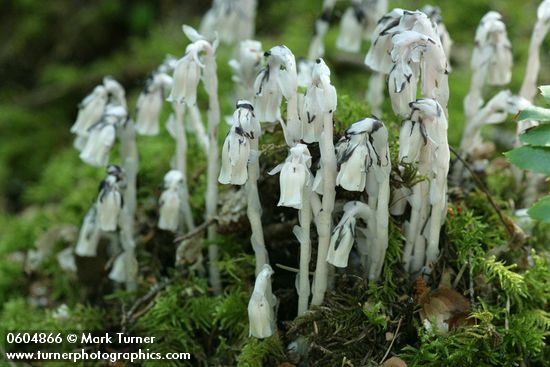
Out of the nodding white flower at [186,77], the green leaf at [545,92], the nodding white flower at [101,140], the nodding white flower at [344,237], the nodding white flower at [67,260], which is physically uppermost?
the nodding white flower at [186,77]

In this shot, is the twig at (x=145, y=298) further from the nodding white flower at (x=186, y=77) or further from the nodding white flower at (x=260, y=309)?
the nodding white flower at (x=186, y=77)

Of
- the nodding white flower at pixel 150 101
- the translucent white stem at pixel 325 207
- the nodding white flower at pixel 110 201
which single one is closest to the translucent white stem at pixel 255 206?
the translucent white stem at pixel 325 207

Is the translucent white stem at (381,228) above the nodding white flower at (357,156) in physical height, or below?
below

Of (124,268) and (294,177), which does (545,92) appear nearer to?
(294,177)

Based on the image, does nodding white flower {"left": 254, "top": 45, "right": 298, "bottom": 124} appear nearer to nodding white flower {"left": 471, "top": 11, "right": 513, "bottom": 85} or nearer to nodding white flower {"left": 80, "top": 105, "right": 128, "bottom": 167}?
nodding white flower {"left": 80, "top": 105, "right": 128, "bottom": 167}

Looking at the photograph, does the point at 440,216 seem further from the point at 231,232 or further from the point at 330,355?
the point at 231,232

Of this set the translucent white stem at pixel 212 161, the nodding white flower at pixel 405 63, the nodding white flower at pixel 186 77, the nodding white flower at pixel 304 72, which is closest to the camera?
the nodding white flower at pixel 405 63

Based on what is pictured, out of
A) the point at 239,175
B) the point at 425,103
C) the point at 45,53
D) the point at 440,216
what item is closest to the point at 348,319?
the point at 440,216

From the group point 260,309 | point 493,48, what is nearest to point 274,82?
point 260,309
